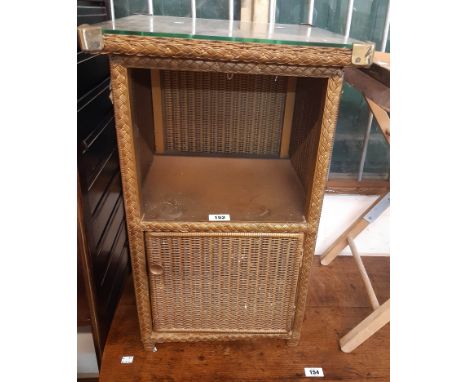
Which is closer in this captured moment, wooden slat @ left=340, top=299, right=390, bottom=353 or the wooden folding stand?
the wooden folding stand

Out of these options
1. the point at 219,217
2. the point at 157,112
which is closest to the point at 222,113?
the point at 157,112

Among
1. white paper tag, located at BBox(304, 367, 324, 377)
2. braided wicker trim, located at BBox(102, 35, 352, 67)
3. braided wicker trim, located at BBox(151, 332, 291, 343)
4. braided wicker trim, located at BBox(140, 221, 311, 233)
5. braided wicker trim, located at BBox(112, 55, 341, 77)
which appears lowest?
white paper tag, located at BBox(304, 367, 324, 377)

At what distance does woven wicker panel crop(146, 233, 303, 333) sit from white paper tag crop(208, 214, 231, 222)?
39 mm

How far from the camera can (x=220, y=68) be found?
74cm

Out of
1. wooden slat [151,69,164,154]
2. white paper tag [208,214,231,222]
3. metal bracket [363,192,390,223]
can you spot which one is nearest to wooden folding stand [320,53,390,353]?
metal bracket [363,192,390,223]

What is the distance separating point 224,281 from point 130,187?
1.20 ft

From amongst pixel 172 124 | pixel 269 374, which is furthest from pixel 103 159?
pixel 269 374

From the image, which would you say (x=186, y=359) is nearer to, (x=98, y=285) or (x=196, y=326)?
(x=196, y=326)

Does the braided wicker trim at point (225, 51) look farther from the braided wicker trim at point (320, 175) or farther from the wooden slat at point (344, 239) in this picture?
the wooden slat at point (344, 239)

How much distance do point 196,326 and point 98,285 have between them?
305mm

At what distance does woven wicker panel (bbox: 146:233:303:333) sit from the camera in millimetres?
948

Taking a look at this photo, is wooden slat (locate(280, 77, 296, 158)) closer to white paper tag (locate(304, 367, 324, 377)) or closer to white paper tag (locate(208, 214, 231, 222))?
white paper tag (locate(208, 214, 231, 222))

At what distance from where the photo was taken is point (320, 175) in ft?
2.85

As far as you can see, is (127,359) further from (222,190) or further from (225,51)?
(225,51)
